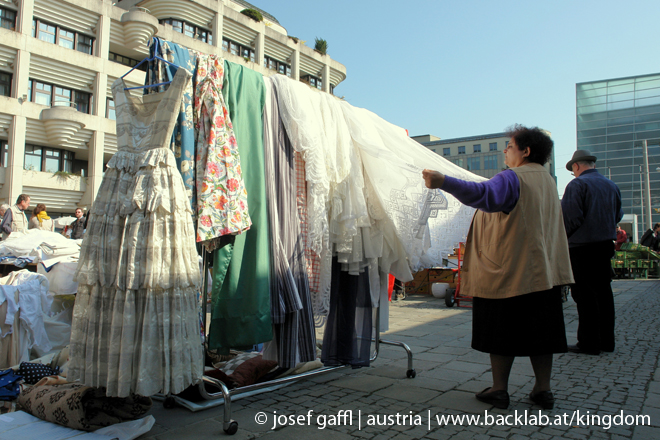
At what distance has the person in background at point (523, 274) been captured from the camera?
2.83m

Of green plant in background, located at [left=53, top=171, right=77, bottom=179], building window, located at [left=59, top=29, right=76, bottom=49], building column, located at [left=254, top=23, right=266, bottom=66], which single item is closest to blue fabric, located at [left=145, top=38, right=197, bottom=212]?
green plant in background, located at [left=53, top=171, right=77, bottom=179]

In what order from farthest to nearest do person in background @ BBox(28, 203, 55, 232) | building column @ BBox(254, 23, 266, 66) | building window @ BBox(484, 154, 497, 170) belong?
building window @ BBox(484, 154, 497, 170) < building column @ BBox(254, 23, 266, 66) < person in background @ BBox(28, 203, 55, 232)

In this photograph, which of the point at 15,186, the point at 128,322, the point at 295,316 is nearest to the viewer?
the point at 128,322

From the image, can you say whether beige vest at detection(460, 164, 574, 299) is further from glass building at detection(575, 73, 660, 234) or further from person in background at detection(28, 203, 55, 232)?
glass building at detection(575, 73, 660, 234)

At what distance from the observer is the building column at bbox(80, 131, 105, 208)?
2377 cm

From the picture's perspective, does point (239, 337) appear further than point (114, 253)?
Yes

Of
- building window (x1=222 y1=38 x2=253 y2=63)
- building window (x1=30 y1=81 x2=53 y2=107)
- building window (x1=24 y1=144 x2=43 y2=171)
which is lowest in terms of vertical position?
building window (x1=24 y1=144 x2=43 y2=171)

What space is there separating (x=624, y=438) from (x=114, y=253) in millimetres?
2984

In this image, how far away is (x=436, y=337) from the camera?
5504 mm

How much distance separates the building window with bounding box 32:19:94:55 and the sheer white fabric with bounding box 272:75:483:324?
85.2 ft

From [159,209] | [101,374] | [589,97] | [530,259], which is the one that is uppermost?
[589,97]

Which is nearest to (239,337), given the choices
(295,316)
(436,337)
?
(295,316)

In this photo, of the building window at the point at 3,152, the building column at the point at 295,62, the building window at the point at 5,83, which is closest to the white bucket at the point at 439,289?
the building window at the point at 3,152

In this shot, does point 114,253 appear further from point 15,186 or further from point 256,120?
point 15,186
